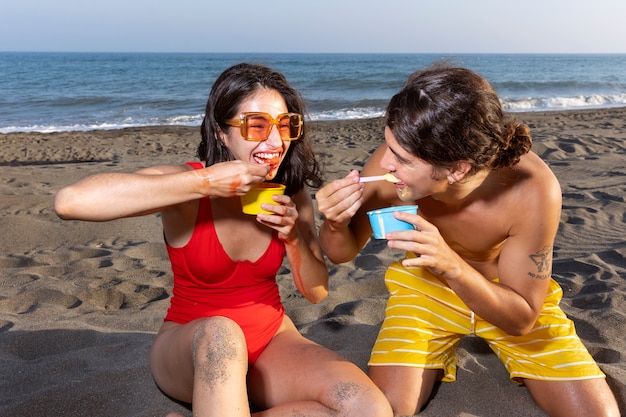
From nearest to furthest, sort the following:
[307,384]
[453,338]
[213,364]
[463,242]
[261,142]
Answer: [213,364] → [307,384] → [261,142] → [463,242] → [453,338]

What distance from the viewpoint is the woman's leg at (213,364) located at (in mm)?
2164

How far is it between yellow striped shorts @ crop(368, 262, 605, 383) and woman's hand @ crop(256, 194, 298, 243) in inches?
35.1

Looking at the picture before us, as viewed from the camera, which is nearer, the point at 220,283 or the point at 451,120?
the point at 451,120

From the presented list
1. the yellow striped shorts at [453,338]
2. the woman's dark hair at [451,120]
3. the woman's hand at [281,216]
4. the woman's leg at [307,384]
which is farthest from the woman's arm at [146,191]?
the yellow striped shorts at [453,338]

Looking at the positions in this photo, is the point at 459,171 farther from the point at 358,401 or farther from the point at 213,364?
the point at 213,364

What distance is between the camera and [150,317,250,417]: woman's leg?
2.16 metres

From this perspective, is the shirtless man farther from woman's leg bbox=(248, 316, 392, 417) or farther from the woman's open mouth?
woman's leg bbox=(248, 316, 392, 417)

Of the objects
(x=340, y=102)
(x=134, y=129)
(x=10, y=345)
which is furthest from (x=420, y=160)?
(x=340, y=102)

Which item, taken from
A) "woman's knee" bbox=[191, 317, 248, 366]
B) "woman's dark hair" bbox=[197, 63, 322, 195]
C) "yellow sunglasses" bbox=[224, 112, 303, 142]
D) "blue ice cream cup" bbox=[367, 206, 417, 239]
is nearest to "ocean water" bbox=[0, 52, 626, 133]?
"woman's dark hair" bbox=[197, 63, 322, 195]

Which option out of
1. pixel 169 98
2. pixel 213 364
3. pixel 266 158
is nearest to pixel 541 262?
pixel 266 158

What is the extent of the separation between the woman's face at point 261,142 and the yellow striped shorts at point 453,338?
111cm

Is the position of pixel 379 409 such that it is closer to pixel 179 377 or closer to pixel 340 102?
pixel 179 377

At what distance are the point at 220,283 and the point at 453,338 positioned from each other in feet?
4.29

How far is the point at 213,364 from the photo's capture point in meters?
2.21
